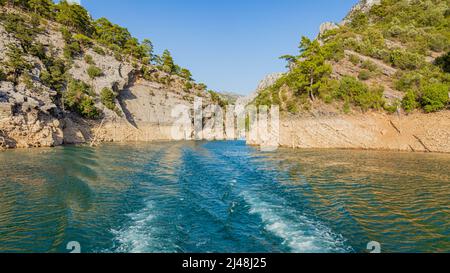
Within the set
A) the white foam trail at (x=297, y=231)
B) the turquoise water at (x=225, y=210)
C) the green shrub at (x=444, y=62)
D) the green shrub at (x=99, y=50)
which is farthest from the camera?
the green shrub at (x=99, y=50)

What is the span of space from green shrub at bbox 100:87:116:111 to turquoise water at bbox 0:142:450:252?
123 ft

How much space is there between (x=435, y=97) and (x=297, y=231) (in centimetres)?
3073

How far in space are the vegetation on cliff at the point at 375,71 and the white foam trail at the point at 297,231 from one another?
95.3 ft

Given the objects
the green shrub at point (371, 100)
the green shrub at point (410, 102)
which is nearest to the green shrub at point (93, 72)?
the green shrub at point (371, 100)

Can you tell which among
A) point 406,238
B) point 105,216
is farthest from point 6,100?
point 406,238

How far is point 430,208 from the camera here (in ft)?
34.6

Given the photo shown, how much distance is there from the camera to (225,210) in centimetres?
1101

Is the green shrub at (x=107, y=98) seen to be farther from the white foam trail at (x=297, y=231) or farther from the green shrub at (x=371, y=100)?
the white foam trail at (x=297, y=231)

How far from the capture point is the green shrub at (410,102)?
30.6m

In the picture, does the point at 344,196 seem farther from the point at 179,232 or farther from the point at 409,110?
the point at 409,110

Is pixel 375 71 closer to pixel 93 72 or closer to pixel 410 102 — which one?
pixel 410 102

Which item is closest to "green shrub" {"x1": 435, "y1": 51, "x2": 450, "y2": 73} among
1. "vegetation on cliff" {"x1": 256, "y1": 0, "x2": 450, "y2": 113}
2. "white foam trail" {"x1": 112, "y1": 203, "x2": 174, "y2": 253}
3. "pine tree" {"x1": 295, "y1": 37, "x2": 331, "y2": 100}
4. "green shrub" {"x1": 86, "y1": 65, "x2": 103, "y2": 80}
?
"vegetation on cliff" {"x1": 256, "y1": 0, "x2": 450, "y2": 113}

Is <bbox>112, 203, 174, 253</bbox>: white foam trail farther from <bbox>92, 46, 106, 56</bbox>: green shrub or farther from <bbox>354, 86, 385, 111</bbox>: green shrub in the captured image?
<bbox>92, 46, 106, 56</bbox>: green shrub

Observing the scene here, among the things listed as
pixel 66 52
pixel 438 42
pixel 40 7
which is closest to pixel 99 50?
pixel 66 52
